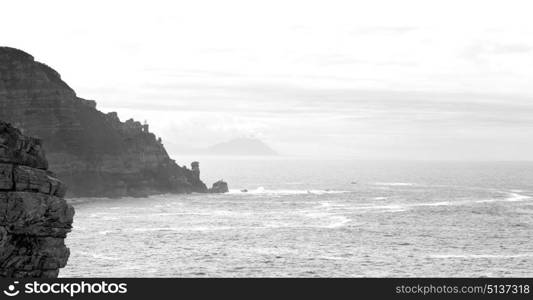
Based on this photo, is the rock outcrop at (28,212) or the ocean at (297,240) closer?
the rock outcrop at (28,212)

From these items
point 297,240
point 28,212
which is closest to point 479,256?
point 297,240

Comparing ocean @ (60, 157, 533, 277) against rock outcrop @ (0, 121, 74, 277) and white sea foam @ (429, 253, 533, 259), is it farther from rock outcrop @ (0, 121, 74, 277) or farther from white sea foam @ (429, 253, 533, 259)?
rock outcrop @ (0, 121, 74, 277)

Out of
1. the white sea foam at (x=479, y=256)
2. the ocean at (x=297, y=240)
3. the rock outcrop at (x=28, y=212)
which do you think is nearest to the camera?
→ the rock outcrop at (x=28, y=212)

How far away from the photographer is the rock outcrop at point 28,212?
49531 mm

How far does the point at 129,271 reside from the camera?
297 ft

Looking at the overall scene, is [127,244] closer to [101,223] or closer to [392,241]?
[101,223]

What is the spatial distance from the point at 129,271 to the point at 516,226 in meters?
81.5

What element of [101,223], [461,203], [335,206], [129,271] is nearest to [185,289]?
[129,271]

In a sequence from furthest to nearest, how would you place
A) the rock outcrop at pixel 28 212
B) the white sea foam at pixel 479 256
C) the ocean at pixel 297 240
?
1. the white sea foam at pixel 479 256
2. the ocean at pixel 297 240
3. the rock outcrop at pixel 28 212

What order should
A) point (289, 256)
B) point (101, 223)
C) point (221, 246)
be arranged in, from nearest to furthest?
point (289, 256) < point (221, 246) < point (101, 223)

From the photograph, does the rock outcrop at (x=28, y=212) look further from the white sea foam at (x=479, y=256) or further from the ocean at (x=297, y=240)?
the white sea foam at (x=479, y=256)

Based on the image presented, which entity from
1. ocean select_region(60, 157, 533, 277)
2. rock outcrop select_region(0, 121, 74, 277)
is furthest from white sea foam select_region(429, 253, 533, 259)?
rock outcrop select_region(0, 121, 74, 277)

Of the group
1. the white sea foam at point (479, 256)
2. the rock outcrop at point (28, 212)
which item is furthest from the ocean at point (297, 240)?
the rock outcrop at point (28, 212)

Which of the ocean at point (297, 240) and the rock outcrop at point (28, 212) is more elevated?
the rock outcrop at point (28, 212)
